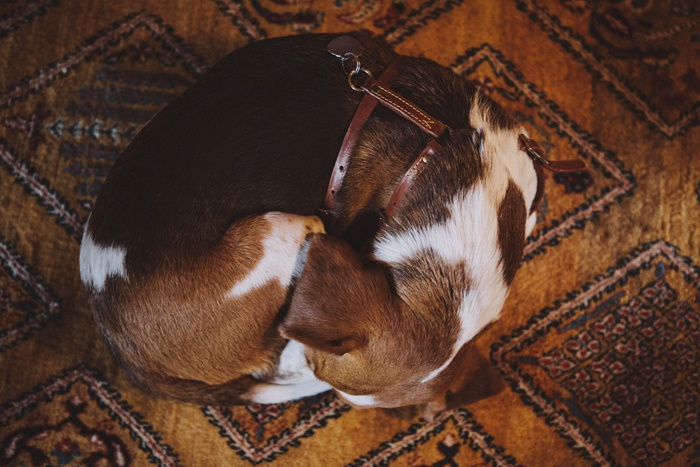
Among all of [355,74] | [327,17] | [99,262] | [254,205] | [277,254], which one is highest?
[327,17]

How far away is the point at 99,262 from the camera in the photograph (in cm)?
169

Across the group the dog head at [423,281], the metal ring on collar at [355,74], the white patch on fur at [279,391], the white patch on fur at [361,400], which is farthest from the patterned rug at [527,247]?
the metal ring on collar at [355,74]

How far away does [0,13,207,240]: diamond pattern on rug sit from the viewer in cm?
231

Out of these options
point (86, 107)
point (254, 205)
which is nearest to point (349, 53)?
point (254, 205)

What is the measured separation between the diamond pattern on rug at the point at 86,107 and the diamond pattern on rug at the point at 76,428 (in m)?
0.56

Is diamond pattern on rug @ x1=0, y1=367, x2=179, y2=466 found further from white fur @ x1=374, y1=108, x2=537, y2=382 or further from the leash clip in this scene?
the leash clip

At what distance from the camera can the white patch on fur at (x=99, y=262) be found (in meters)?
1.66

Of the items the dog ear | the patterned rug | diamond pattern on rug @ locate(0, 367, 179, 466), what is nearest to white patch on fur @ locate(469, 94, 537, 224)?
the dog ear

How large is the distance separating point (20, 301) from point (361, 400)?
1.37m

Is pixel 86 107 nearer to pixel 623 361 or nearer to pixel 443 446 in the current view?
pixel 443 446

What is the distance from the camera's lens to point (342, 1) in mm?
2418

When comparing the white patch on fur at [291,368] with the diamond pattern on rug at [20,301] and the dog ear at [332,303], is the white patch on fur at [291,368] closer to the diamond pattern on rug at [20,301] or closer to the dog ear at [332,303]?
the dog ear at [332,303]

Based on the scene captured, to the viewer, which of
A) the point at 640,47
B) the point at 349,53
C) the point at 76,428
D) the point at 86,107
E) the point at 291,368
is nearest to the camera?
the point at 349,53

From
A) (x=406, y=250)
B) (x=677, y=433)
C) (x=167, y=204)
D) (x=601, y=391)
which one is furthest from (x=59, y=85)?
(x=677, y=433)
